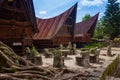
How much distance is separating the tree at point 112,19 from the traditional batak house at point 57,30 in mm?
12766

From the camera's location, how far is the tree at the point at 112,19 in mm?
38438

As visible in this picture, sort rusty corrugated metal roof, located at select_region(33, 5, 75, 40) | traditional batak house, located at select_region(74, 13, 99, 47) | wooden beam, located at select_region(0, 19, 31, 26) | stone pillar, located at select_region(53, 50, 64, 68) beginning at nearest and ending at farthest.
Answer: stone pillar, located at select_region(53, 50, 64, 68) → wooden beam, located at select_region(0, 19, 31, 26) → rusty corrugated metal roof, located at select_region(33, 5, 75, 40) → traditional batak house, located at select_region(74, 13, 99, 47)

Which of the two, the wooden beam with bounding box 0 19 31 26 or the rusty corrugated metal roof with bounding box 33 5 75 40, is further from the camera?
the rusty corrugated metal roof with bounding box 33 5 75 40

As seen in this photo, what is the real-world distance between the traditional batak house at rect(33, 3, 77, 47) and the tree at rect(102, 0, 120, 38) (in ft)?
41.9

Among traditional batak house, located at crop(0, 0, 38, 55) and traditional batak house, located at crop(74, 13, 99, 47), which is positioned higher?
traditional batak house, located at crop(0, 0, 38, 55)

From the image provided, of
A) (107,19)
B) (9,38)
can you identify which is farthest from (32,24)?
(107,19)

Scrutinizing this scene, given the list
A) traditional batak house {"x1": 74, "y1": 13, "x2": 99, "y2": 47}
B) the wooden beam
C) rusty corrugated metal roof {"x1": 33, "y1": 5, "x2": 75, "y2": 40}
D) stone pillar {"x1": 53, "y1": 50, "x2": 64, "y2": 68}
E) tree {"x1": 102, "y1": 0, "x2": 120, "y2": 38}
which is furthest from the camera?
tree {"x1": 102, "y1": 0, "x2": 120, "y2": 38}

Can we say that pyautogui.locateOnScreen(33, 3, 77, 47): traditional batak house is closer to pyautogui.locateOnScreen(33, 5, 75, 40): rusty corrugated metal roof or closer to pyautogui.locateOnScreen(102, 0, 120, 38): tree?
pyautogui.locateOnScreen(33, 5, 75, 40): rusty corrugated metal roof

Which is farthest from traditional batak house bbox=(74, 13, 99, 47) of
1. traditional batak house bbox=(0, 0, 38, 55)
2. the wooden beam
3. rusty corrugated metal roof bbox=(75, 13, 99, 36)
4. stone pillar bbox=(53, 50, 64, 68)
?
stone pillar bbox=(53, 50, 64, 68)

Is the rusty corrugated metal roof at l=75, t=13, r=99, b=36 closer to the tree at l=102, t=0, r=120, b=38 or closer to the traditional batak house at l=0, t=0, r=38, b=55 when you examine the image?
the tree at l=102, t=0, r=120, b=38

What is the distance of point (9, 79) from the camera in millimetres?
5691

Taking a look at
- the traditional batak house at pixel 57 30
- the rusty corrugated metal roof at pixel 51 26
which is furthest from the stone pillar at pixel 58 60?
the rusty corrugated metal roof at pixel 51 26

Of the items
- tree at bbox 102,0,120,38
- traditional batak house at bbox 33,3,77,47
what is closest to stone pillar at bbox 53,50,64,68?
traditional batak house at bbox 33,3,77,47

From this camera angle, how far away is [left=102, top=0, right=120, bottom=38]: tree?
38.4m
